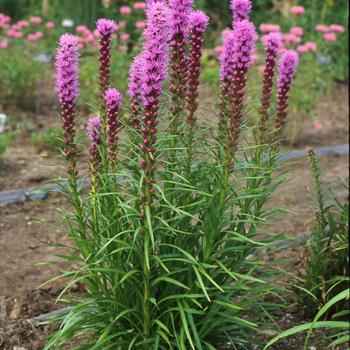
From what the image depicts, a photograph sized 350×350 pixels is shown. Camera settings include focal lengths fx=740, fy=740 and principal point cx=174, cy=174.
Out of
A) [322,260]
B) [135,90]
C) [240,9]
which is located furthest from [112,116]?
[322,260]

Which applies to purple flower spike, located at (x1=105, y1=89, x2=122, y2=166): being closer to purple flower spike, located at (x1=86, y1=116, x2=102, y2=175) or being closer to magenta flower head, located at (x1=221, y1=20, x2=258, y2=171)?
purple flower spike, located at (x1=86, y1=116, x2=102, y2=175)

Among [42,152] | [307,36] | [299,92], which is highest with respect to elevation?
[307,36]

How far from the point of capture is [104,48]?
9.13 ft

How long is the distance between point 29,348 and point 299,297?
138 centimetres

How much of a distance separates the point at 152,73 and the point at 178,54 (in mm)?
358

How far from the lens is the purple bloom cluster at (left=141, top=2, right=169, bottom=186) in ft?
8.01

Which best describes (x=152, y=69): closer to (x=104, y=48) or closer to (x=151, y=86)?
(x=151, y=86)

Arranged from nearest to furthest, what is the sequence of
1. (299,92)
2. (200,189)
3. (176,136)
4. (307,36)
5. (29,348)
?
(176,136) → (200,189) → (29,348) → (299,92) → (307,36)

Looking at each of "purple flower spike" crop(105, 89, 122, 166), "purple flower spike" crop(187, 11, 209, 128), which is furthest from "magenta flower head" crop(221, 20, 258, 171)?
"purple flower spike" crop(105, 89, 122, 166)

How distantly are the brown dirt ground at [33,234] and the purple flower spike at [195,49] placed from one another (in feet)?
1.87

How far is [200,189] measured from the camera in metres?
2.96

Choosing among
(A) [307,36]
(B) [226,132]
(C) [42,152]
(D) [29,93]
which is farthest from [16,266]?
(A) [307,36]

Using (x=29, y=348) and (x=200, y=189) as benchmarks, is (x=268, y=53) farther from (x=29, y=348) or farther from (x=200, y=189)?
(x=29, y=348)

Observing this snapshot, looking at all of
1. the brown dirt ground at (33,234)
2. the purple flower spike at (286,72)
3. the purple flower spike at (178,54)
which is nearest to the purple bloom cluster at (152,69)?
the purple flower spike at (178,54)
